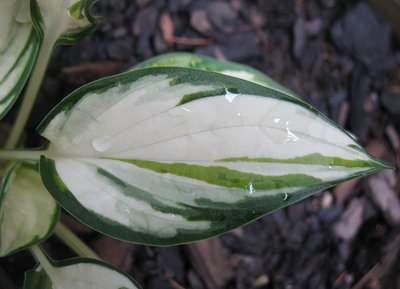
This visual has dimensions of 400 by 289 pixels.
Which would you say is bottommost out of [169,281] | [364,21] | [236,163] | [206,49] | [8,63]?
[169,281]

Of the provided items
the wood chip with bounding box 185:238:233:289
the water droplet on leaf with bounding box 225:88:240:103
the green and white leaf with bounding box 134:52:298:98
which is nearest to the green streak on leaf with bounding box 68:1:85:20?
the green and white leaf with bounding box 134:52:298:98

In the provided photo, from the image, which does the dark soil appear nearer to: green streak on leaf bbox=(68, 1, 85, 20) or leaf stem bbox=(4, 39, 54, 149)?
leaf stem bbox=(4, 39, 54, 149)

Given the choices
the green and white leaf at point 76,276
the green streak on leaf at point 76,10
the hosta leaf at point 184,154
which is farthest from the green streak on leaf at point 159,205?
the green streak on leaf at point 76,10

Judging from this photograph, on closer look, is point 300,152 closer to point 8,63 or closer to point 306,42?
point 8,63

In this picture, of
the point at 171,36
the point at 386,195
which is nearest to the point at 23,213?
the point at 171,36

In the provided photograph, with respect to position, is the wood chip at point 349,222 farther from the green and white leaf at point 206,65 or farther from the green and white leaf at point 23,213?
the green and white leaf at point 23,213

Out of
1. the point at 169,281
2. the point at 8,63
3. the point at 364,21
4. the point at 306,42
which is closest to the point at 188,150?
the point at 8,63
